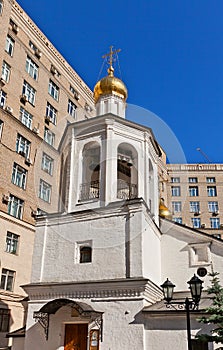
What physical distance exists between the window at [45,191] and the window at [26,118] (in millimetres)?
4038

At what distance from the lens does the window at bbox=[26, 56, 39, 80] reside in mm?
26330

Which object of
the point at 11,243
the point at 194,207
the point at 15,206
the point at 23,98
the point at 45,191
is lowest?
the point at 11,243

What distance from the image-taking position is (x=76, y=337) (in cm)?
1262

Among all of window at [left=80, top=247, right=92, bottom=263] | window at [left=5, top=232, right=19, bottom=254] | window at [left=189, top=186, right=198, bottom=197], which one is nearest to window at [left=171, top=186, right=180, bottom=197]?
window at [left=189, top=186, right=198, bottom=197]

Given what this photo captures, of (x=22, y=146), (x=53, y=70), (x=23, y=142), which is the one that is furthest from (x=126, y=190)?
(x=53, y=70)

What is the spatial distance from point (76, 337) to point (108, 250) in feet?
10.2

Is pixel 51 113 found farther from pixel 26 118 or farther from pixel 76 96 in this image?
pixel 76 96

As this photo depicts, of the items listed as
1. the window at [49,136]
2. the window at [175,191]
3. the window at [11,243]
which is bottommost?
the window at [11,243]

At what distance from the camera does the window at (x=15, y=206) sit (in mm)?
22128

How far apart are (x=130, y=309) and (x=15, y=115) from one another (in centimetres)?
1581

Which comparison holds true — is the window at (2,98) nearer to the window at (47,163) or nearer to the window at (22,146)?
the window at (22,146)

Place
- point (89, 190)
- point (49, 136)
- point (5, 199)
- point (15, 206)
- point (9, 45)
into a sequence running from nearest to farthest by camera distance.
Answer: point (89, 190) < point (5, 199) < point (15, 206) < point (9, 45) < point (49, 136)

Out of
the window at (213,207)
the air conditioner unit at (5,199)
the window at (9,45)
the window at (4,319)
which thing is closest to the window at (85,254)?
the air conditioner unit at (5,199)

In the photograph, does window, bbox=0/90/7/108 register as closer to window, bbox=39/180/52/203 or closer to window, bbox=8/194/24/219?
window, bbox=39/180/52/203
